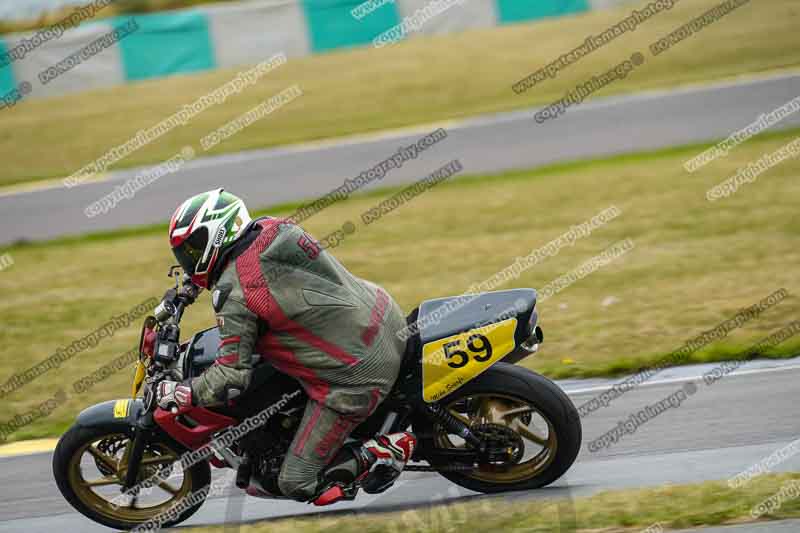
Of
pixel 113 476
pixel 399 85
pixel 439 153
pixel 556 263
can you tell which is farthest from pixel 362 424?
pixel 399 85

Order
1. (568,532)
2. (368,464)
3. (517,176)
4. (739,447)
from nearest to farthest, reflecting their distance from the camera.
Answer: (568,532), (368,464), (739,447), (517,176)

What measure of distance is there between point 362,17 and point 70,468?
1802 cm

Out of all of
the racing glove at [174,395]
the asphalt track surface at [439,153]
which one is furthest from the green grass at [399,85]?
the racing glove at [174,395]

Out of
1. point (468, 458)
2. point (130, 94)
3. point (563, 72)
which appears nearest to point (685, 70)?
point (563, 72)

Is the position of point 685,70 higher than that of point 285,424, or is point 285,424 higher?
point 285,424

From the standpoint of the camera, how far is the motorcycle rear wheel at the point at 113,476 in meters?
5.55

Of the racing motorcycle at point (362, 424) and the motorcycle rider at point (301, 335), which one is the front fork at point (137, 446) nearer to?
the racing motorcycle at point (362, 424)

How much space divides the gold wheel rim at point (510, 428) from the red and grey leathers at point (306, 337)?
20.6 inches

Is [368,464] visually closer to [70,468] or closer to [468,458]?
[468,458]

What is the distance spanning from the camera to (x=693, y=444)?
6105mm

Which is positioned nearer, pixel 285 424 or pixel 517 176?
pixel 285 424

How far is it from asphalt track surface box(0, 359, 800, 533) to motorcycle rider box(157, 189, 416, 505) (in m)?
0.45

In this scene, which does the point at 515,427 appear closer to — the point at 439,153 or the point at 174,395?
the point at 174,395

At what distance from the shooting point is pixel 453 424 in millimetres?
5508
